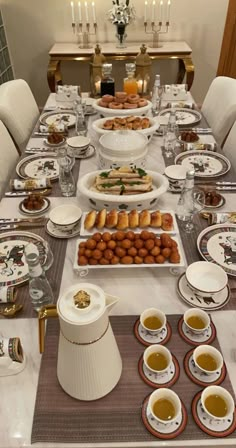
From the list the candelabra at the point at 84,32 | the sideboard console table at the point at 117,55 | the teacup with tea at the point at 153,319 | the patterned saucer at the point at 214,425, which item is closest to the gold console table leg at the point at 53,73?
→ the sideboard console table at the point at 117,55

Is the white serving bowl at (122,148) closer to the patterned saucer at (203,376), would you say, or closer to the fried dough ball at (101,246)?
the fried dough ball at (101,246)

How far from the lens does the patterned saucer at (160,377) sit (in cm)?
76

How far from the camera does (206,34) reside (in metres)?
3.31

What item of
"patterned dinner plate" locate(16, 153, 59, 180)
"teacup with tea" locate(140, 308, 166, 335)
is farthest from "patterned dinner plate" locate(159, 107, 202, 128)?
"teacup with tea" locate(140, 308, 166, 335)

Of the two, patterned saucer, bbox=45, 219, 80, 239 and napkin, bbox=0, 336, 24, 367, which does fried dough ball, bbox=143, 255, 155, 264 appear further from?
napkin, bbox=0, 336, 24, 367

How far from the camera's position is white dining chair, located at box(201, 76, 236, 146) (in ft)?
6.39

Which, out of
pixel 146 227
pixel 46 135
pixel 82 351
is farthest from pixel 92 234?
pixel 46 135

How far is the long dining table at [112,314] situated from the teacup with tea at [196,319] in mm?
51

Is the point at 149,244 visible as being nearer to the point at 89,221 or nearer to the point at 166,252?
the point at 166,252

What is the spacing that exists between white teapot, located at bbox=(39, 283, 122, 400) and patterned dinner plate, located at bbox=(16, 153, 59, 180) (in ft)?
2.82

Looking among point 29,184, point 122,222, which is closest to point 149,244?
point 122,222

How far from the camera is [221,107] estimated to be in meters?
2.05

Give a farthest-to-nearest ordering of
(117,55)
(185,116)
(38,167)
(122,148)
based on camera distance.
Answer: (117,55)
(185,116)
(38,167)
(122,148)

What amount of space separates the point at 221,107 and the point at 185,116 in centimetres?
24
